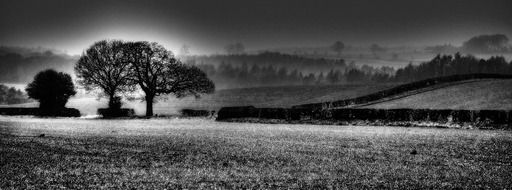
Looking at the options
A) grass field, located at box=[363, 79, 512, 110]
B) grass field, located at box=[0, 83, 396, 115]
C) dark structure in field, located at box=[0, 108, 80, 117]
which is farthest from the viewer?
grass field, located at box=[0, 83, 396, 115]

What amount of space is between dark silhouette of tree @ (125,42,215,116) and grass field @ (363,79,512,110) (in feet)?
85.0

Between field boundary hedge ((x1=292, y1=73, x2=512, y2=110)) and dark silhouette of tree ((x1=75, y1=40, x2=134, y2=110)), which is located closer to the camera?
field boundary hedge ((x1=292, y1=73, x2=512, y2=110))

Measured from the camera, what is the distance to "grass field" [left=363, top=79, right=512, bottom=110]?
55.5 meters

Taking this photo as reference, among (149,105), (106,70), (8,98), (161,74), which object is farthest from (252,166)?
(8,98)

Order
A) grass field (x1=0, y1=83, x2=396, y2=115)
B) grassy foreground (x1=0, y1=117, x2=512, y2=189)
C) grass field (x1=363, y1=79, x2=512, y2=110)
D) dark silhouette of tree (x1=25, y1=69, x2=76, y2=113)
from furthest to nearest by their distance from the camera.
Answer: grass field (x1=0, y1=83, x2=396, y2=115) < dark silhouette of tree (x1=25, y1=69, x2=76, y2=113) < grass field (x1=363, y1=79, x2=512, y2=110) < grassy foreground (x1=0, y1=117, x2=512, y2=189)

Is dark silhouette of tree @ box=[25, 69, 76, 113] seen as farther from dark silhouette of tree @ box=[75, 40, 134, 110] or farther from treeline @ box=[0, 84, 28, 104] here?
treeline @ box=[0, 84, 28, 104]

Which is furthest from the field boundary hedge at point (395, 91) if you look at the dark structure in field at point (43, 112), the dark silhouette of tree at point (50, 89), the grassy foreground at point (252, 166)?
the grassy foreground at point (252, 166)

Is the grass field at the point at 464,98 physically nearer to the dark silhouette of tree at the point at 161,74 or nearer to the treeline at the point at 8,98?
the dark silhouette of tree at the point at 161,74

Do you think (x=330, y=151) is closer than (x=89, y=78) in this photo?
Yes

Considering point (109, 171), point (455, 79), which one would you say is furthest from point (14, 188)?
point (455, 79)

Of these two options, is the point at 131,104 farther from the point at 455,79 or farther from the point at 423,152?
the point at 423,152

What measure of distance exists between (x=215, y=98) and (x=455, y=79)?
174ft

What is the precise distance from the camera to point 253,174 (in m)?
12.0

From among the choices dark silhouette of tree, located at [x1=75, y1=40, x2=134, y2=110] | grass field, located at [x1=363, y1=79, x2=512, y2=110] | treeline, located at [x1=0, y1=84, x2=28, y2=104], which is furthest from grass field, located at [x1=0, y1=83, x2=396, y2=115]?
treeline, located at [x1=0, y1=84, x2=28, y2=104]
